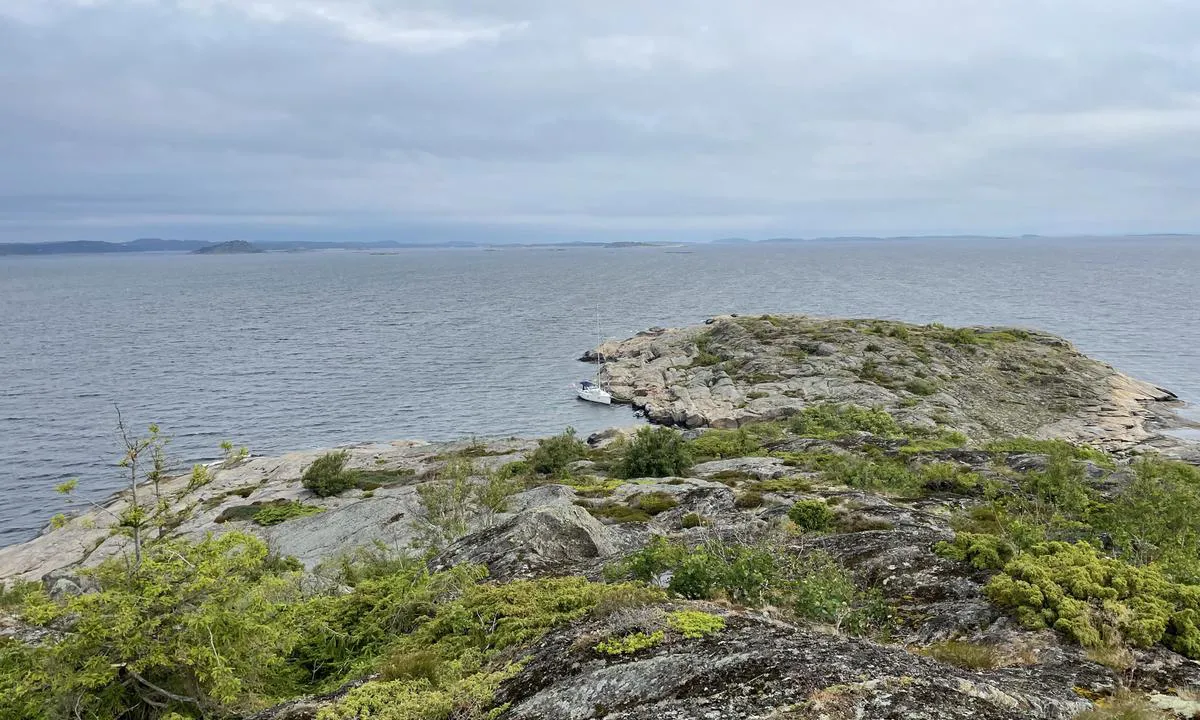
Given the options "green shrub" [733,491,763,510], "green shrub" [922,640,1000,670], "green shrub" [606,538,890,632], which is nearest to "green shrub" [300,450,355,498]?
"green shrub" [733,491,763,510]

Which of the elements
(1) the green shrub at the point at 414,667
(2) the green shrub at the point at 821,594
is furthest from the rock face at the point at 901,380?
(1) the green shrub at the point at 414,667

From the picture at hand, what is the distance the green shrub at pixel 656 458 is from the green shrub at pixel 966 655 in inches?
892

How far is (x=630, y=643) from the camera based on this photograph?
6992 millimetres

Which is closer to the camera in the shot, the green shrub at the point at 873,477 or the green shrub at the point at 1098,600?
the green shrub at the point at 1098,600

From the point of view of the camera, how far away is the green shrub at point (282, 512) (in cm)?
3142

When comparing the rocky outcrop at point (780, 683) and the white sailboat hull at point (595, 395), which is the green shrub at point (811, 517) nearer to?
→ the rocky outcrop at point (780, 683)

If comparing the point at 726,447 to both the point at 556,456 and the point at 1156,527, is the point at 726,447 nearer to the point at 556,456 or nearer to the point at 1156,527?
the point at 556,456

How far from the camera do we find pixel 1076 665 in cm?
698

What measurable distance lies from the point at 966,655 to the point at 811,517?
7396mm

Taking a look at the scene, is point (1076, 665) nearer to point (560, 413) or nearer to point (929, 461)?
point (929, 461)

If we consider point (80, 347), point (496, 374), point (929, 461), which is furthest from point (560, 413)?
point (80, 347)

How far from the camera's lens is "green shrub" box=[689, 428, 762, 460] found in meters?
34.7

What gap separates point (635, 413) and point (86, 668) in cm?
5544

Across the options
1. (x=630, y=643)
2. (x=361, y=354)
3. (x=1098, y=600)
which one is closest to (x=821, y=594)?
(x=630, y=643)
